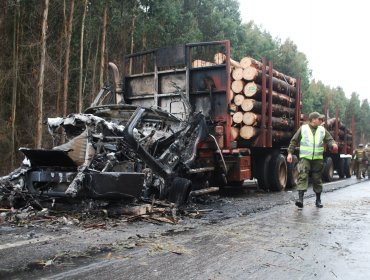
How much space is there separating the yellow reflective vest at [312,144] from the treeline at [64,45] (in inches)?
368

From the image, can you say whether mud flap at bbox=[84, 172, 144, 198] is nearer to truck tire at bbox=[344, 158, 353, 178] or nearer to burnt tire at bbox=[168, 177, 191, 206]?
burnt tire at bbox=[168, 177, 191, 206]

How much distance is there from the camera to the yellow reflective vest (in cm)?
725

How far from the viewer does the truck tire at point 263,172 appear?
10.1 metres

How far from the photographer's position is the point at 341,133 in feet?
55.1

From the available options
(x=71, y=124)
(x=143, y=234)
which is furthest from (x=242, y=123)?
(x=143, y=234)

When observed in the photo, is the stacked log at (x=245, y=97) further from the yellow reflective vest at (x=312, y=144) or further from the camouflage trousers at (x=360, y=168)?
the camouflage trousers at (x=360, y=168)

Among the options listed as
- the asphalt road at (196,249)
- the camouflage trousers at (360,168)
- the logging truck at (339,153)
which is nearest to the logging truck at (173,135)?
the asphalt road at (196,249)

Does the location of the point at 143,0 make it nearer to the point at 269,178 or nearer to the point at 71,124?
the point at 269,178

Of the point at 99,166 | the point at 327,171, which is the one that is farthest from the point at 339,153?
the point at 99,166

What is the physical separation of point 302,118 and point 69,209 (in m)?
8.71

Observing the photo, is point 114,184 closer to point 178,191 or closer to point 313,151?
point 178,191

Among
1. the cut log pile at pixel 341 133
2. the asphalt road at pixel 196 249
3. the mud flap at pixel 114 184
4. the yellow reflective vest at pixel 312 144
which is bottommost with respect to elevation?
the asphalt road at pixel 196 249

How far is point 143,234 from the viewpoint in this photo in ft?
15.0

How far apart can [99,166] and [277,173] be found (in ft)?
19.2
